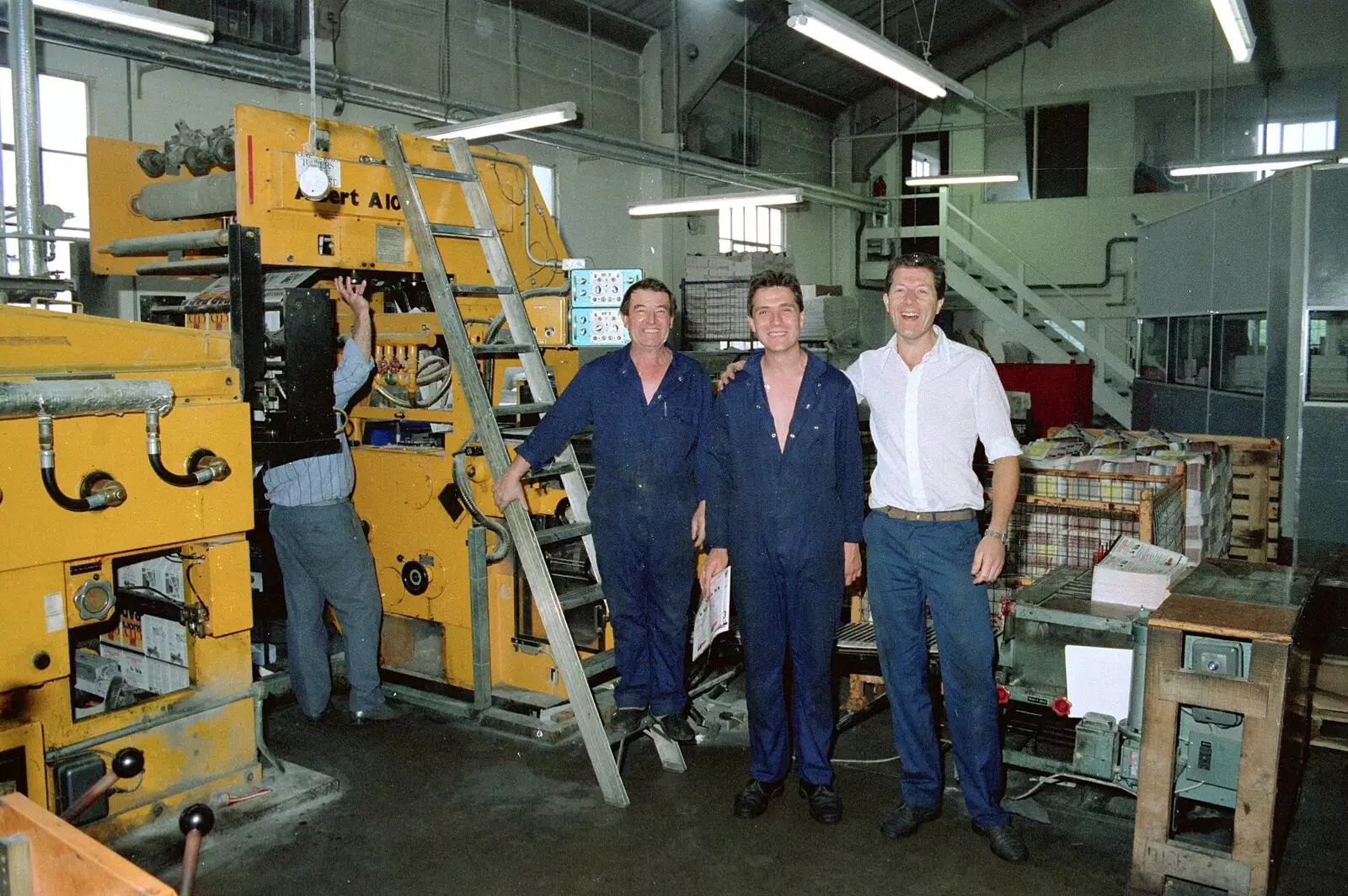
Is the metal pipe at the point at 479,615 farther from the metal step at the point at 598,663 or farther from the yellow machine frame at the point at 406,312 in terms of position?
the metal step at the point at 598,663

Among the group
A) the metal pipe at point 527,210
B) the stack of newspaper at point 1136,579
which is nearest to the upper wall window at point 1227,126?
the metal pipe at point 527,210

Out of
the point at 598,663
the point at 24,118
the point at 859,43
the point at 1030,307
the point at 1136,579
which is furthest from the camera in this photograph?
the point at 1030,307

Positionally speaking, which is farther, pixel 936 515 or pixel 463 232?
pixel 463 232

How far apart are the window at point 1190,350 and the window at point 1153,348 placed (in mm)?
339

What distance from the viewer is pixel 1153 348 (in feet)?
43.8

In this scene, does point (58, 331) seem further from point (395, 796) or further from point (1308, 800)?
point (1308, 800)

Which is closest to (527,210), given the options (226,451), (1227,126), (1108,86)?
(226,451)

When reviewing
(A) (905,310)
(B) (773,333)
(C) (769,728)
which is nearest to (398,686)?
(C) (769,728)

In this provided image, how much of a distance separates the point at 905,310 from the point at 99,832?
320 cm

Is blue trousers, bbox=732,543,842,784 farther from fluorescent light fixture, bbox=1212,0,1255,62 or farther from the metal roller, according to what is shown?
fluorescent light fixture, bbox=1212,0,1255,62

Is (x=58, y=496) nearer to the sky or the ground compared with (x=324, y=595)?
nearer to the sky

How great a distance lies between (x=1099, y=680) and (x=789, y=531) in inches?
50.8

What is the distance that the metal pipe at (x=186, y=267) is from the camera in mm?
4124

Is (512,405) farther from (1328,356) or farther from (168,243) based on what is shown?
(1328,356)
